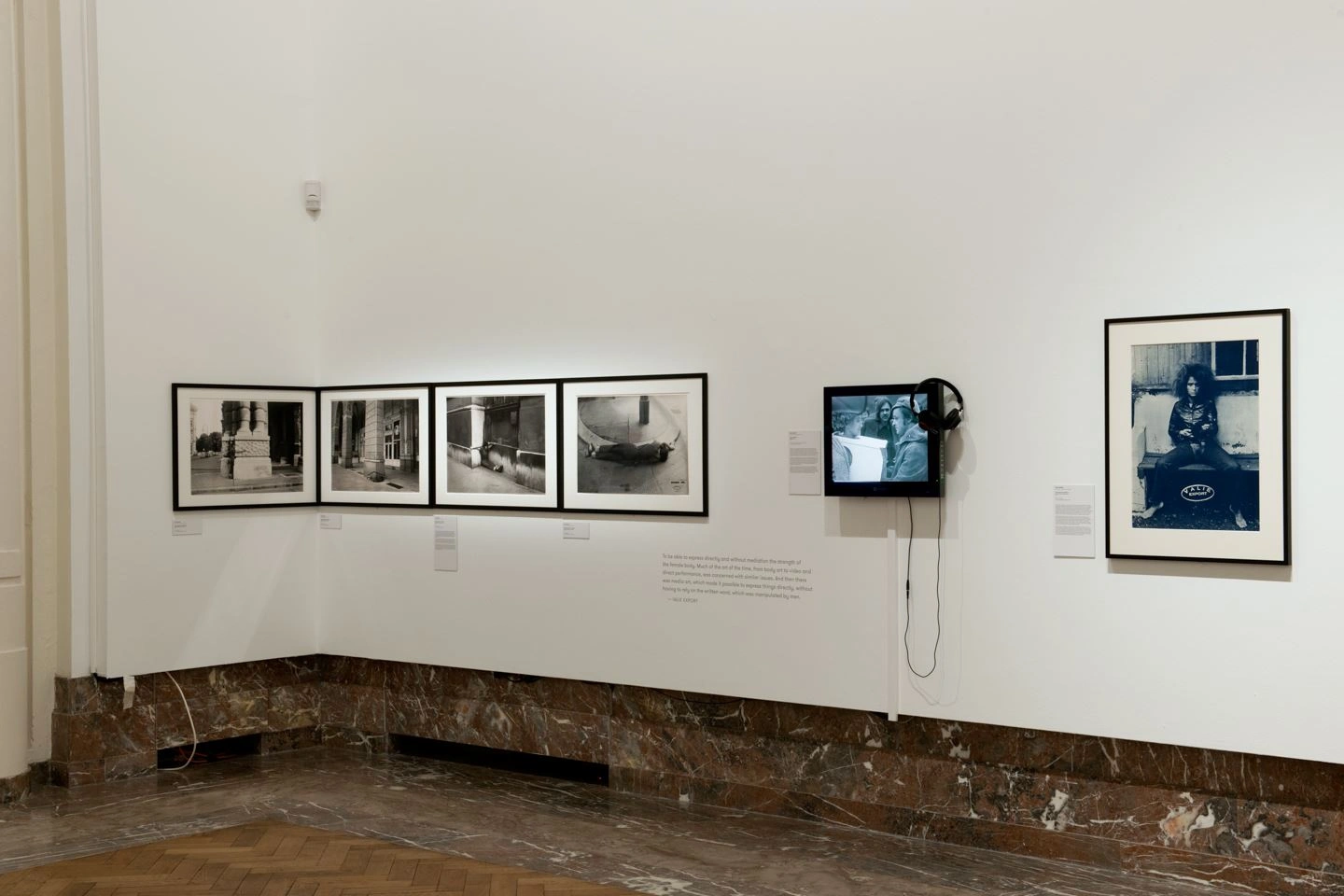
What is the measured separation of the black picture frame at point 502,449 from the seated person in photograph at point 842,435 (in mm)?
2165

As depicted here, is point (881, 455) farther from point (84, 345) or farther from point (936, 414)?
point (84, 345)

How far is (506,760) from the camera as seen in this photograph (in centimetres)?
942

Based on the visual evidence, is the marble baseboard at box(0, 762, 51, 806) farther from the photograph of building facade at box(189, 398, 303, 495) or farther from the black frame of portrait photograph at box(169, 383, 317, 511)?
the photograph of building facade at box(189, 398, 303, 495)

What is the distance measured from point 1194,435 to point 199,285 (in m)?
7.06

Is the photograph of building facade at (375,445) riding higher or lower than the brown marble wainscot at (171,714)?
higher

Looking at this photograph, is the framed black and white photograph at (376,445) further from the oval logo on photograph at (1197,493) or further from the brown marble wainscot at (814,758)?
the oval logo on photograph at (1197,493)

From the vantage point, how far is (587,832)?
25.5 ft

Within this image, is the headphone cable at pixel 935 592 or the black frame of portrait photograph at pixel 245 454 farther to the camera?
the black frame of portrait photograph at pixel 245 454

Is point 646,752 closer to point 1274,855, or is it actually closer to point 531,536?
point 531,536

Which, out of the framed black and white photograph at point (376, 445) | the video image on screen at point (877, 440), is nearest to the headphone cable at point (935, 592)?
the video image on screen at point (877, 440)

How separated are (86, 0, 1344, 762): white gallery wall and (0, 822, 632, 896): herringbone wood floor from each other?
6.38 ft

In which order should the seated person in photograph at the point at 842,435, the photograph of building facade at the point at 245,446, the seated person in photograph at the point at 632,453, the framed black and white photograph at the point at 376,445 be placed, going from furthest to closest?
1. the framed black and white photograph at the point at 376,445
2. the photograph of building facade at the point at 245,446
3. the seated person in photograph at the point at 632,453
4. the seated person in photograph at the point at 842,435

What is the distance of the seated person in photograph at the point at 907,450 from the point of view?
7344mm

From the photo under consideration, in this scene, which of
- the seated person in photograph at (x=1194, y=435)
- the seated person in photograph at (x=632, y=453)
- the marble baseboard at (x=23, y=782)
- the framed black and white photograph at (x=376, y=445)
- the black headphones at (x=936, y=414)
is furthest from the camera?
the framed black and white photograph at (x=376, y=445)
